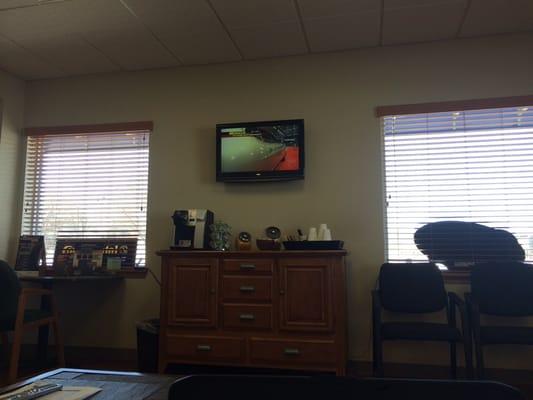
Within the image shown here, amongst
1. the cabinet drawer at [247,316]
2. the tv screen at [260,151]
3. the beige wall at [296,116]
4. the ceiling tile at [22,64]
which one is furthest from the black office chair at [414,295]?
the ceiling tile at [22,64]

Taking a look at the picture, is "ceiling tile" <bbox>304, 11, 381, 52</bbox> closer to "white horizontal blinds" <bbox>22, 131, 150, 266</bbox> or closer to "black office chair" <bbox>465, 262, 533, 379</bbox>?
"white horizontal blinds" <bbox>22, 131, 150, 266</bbox>

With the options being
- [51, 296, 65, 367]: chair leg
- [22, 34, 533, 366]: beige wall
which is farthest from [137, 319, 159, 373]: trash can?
[51, 296, 65, 367]: chair leg

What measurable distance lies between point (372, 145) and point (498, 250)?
1309 millimetres

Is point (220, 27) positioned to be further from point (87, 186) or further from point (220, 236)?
point (87, 186)

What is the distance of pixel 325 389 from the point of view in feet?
1.68

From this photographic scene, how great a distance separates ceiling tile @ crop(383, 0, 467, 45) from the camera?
10.3ft

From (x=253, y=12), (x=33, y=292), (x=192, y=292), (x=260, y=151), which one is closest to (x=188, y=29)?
(x=253, y=12)

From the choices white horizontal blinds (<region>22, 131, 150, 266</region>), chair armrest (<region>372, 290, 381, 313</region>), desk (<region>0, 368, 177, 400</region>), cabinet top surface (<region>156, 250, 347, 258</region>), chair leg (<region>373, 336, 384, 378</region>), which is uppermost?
white horizontal blinds (<region>22, 131, 150, 266</region>)

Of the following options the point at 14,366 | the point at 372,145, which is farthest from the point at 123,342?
the point at 372,145

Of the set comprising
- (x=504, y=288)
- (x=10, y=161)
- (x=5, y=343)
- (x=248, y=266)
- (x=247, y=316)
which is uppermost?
(x=10, y=161)

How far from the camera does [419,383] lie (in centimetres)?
50

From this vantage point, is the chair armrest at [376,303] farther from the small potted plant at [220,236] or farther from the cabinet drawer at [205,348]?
the small potted plant at [220,236]

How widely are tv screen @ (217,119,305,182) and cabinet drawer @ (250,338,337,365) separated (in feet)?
4.55

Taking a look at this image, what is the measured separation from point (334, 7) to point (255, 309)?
2.31 m
